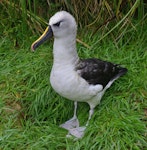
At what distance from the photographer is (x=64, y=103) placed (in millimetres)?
3084

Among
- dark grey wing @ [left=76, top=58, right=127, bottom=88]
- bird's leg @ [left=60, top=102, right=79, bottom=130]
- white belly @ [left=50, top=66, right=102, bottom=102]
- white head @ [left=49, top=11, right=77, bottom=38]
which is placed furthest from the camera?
bird's leg @ [left=60, top=102, right=79, bottom=130]

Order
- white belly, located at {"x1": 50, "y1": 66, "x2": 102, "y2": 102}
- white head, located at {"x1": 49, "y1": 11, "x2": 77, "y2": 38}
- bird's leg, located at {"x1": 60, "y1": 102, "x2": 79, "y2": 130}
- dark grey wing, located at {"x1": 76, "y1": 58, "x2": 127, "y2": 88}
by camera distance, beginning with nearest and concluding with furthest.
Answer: white head, located at {"x1": 49, "y1": 11, "x2": 77, "y2": 38} → white belly, located at {"x1": 50, "y1": 66, "x2": 102, "y2": 102} → dark grey wing, located at {"x1": 76, "y1": 58, "x2": 127, "y2": 88} → bird's leg, located at {"x1": 60, "y1": 102, "x2": 79, "y2": 130}

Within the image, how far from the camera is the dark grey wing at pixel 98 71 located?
2752 mm

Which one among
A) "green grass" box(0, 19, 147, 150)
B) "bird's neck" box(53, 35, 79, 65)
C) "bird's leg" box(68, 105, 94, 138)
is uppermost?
"bird's neck" box(53, 35, 79, 65)

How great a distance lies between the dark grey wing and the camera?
275 cm

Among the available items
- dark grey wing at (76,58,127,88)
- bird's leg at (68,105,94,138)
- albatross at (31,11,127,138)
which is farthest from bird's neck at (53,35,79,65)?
bird's leg at (68,105,94,138)

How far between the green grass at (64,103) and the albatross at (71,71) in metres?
0.12

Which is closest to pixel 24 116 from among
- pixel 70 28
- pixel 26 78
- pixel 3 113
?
pixel 3 113

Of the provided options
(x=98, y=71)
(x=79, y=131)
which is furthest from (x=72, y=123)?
(x=98, y=71)

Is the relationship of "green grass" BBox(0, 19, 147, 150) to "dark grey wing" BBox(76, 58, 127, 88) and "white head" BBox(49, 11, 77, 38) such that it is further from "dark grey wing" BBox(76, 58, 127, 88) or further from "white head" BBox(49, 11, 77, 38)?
"white head" BBox(49, 11, 77, 38)

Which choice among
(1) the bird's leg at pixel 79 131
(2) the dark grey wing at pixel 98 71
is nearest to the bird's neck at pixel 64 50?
(2) the dark grey wing at pixel 98 71

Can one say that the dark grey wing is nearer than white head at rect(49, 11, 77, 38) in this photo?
No

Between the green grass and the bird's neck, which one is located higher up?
the bird's neck

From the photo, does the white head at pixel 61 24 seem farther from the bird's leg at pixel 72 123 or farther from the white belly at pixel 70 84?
the bird's leg at pixel 72 123
